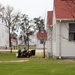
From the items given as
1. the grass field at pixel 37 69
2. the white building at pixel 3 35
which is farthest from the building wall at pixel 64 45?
the white building at pixel 3 35

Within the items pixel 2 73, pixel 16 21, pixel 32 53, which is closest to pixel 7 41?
pixel 16 21

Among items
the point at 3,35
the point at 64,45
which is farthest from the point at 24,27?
the point at 64,45

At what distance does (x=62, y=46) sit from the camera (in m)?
30.8

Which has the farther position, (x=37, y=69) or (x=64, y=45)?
(x=64, y=45)

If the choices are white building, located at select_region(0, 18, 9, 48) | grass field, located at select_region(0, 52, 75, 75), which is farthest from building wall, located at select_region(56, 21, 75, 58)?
white building, located at select_region(0, 18, 9, 48)

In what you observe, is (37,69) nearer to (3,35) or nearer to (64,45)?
(64,45)

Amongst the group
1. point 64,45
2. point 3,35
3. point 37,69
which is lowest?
point 37,69

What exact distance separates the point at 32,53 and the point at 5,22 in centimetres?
4055

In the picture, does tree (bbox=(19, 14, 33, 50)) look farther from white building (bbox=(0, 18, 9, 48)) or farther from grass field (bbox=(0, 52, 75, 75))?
grass field (bbox=(0, 52, 75, 75))

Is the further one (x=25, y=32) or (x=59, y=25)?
(x=25, y=32)

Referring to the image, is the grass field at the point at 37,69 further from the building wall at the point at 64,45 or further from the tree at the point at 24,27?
the tree at the point at 24,27

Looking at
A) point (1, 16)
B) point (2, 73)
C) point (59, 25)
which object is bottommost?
point (2, 73)

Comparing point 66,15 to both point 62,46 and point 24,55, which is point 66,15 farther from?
point 24,55

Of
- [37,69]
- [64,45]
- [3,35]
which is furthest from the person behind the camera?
[3,35]
